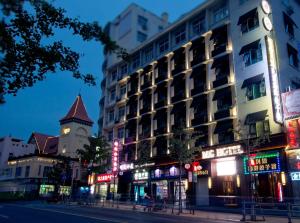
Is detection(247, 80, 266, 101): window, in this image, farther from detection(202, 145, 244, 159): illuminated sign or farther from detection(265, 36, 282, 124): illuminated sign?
detection(202, 145, 244, 159): illuminated sign

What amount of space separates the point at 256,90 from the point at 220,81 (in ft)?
15.5

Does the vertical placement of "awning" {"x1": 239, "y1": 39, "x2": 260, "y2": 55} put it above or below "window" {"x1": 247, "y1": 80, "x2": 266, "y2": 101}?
above

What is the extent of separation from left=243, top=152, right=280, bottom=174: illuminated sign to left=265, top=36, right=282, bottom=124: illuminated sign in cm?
327

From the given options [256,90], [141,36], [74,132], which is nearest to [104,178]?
[74,132]

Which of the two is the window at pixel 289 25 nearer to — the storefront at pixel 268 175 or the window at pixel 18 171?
the storefront at pixel 268 175

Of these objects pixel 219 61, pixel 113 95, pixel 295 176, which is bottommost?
pixel 295 176

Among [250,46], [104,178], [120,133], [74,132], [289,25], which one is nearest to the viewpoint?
[250,46]

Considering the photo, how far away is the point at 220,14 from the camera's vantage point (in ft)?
122

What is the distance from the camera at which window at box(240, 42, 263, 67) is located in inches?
1211

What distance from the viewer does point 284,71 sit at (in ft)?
97.9

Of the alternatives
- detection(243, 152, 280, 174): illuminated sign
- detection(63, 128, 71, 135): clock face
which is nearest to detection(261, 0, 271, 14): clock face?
detection(243, 152, 280, 174): illuminated sign

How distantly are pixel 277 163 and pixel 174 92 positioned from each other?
18.1 metres

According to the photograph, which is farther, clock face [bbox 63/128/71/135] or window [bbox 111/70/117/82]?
clock face [bbox 63/128/71/135]

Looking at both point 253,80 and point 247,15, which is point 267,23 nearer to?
point 247,15
